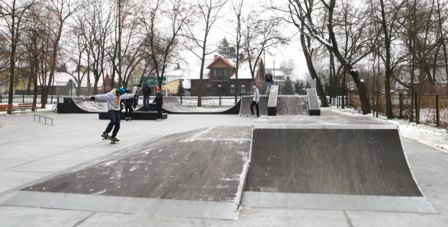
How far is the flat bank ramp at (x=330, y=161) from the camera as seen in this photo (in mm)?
5227

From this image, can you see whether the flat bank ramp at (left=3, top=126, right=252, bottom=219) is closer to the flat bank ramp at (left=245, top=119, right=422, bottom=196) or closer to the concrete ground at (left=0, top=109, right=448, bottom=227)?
the concrete ground at (left=0, top=109, right=448, bottom=227)

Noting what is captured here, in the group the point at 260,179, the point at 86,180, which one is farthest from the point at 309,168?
the point at 86,180

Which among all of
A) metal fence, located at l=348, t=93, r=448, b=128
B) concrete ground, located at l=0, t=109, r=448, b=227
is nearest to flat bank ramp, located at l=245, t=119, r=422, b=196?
concrete ground, located at l=0, t=109, r=448, b=227

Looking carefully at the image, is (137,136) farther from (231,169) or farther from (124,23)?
(124,23)

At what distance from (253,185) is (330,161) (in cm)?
131

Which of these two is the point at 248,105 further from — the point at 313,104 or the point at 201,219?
the point at 201,219

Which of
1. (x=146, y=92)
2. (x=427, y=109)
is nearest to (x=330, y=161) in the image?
(x=427, y=109)

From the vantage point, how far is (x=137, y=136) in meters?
12.3

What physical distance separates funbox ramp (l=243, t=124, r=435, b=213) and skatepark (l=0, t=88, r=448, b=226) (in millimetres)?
14

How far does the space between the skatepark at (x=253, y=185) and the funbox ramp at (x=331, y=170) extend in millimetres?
14

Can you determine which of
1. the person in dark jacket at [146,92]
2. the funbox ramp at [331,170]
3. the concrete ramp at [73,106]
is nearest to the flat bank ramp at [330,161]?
the funbox ramp at [331,170]

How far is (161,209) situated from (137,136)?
26.2ft

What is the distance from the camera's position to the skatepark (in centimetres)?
441

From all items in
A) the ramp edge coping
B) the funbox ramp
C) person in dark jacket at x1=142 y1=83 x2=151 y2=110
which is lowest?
the funbox ramp
